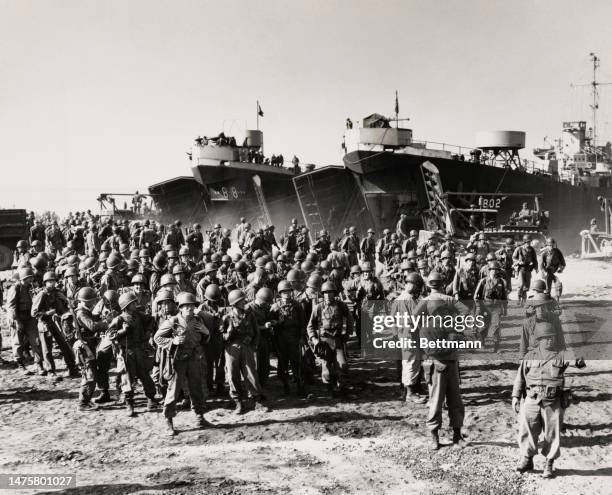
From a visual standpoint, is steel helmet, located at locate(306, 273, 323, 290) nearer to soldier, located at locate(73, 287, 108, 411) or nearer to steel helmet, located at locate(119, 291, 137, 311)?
steel helmet, located at locate(119, 291, 137, 311)

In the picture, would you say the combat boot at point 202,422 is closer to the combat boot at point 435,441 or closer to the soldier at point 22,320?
the combat boot at point 435,441

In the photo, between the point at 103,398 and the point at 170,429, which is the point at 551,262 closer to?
the point at 170,429

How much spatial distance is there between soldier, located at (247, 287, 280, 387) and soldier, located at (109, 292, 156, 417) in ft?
5.04

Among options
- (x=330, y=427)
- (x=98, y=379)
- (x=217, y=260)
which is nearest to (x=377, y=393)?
(x=330, y=427)

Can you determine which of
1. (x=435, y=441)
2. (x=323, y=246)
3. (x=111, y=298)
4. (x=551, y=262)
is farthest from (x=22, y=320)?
(x=551, y=262)

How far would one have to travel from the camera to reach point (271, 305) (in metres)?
9.02

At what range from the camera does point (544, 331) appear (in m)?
6.04

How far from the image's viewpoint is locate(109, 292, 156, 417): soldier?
26.6 feet

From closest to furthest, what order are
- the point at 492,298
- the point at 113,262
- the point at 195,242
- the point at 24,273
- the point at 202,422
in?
the point at 202,422
the point at 24,273
the point at 492,298
the point at 113,262
the point at 195,242

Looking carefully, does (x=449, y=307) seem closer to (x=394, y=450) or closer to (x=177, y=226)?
(x=394, y=450)

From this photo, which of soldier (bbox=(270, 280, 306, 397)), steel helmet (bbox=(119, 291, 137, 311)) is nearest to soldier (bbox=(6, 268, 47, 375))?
steel helmet (bbox=(119, 291, 137, 311))

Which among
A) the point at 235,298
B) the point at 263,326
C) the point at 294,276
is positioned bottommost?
the point at 263,326

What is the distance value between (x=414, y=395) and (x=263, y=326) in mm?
2379

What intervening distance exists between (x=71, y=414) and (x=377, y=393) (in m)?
4.40
